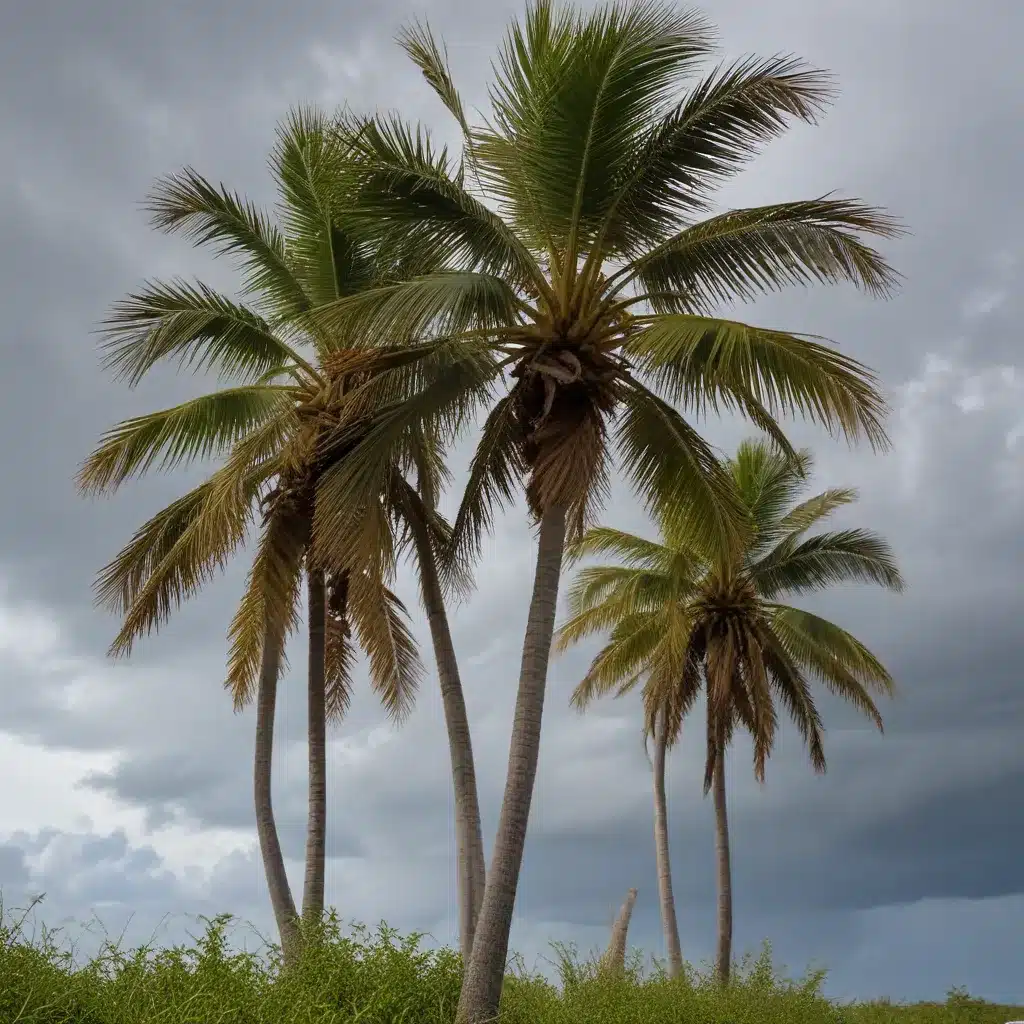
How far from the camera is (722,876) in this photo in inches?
860

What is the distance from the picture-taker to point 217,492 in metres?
13.8

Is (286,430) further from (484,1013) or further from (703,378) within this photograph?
(484,1013)

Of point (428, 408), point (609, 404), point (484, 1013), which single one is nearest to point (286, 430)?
point (428, 408)

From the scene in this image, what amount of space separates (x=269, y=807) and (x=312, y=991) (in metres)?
4.75

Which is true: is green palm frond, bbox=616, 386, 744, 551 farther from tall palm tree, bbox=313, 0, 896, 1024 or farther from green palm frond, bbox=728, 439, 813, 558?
green palm frond, bbox=728, 439, 813, 558

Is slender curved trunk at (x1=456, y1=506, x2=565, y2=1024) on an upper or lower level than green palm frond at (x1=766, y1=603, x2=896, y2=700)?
lower

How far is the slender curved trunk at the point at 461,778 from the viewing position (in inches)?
519

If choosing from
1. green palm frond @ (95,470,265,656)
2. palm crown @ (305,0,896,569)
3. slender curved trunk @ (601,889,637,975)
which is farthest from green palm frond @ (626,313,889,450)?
slender curved trunk @ (601,889,637,975)

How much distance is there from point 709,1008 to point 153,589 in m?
8.49

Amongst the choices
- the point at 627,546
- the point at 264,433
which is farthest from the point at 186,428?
the point at 627,546

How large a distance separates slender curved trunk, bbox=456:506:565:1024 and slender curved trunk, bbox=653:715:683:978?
11.3m

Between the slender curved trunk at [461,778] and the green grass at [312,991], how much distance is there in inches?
34.7

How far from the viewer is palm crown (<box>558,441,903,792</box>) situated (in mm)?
20766

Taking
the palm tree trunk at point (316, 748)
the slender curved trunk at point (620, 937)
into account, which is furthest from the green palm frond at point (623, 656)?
the palm tree trunk at point (316, 748)
